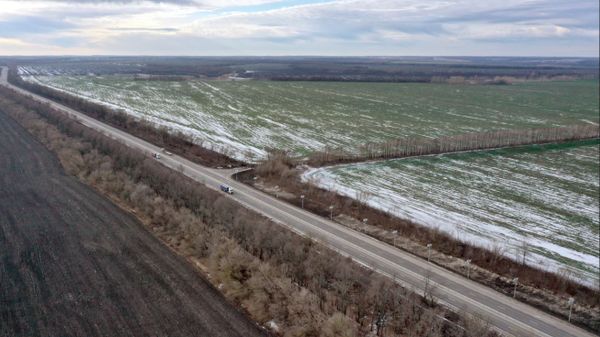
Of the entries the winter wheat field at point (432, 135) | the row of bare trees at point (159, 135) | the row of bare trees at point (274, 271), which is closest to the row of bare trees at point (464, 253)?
the winter wheat field at point (432, 135)

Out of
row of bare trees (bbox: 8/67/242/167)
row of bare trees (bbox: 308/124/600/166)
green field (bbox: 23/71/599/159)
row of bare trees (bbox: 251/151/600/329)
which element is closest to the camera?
row of bare trees (bbox: 251/151/600/329)

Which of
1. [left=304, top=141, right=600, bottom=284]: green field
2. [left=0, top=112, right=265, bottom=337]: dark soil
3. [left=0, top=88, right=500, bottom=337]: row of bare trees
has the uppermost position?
[left=0, top=88, right=500, bottom=337]: row of bare trees

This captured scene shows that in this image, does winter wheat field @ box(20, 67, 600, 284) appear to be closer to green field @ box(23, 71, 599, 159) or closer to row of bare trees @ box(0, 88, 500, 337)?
green field @ box(23, 71, 599, 159)

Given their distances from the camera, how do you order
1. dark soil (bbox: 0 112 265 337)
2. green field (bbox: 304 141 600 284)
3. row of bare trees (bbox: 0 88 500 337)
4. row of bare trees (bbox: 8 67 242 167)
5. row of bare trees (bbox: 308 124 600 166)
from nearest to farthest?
1. row of bare trees (bbox: 0 88 500 337)
2. dark soil (bbox: 0 112 265 337)
3. green field (bbox: 304 141 600 284)
4. row of bare trees (bbox: 8 67 242 167)
5. row of bare trees (bbox: 308 124 600 166)

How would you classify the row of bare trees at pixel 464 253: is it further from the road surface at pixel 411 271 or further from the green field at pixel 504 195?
the green field at pixel 504 195

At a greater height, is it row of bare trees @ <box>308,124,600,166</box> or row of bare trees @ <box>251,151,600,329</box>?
row of bare trees @ <box>308,124,600,166</box>

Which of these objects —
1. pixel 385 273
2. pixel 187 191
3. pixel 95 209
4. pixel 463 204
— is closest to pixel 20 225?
pixel 95 209

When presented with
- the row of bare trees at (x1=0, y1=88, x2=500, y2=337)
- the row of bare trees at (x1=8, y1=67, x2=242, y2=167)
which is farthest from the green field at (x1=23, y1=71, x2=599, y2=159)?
the row of bare trees at (x1=0, y1=88, x2=500, y2=337)
